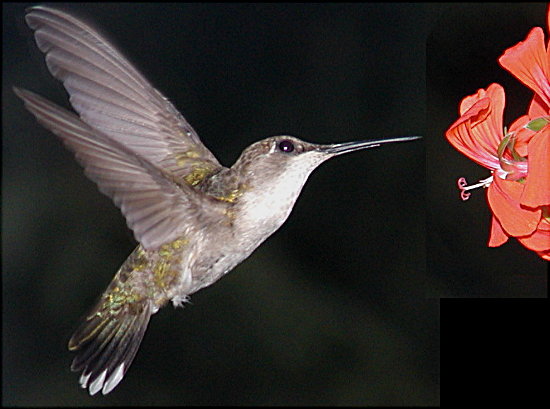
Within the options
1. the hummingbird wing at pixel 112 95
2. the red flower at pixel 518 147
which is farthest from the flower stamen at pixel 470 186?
the hummingbird wing at pixel 112 95

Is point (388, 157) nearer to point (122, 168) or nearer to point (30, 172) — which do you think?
point (30, 172)

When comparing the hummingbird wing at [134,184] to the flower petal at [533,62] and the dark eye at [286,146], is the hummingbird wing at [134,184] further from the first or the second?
the flower petal at [533,62]

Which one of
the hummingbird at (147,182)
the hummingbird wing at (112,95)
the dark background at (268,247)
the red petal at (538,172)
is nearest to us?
the red petal at (538,172)

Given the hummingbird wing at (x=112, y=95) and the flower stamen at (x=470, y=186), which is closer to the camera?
the flower stamen at (x=470, y=186)

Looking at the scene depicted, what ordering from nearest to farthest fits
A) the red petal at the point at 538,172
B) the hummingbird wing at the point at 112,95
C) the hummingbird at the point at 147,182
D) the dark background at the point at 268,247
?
the red petal at the point at 538,172 < the hummingbird at the point at 147,182 < the hummingbird wing at the point at 112,95 < the dark background at the point at 268,247

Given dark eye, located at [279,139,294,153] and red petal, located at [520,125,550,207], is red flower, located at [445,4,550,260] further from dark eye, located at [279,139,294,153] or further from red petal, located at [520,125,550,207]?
dark eye, located at [279,139,294,153]

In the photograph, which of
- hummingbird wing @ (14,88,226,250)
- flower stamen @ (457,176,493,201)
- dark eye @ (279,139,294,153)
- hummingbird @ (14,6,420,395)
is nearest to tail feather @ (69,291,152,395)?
hummingbird @ (14,6,420,395)

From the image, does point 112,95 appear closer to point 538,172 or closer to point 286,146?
point 286,146

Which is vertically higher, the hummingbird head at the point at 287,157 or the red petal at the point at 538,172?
the red petal at the point at 538,172

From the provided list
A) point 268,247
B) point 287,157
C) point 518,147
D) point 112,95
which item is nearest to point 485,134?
point 518,147
